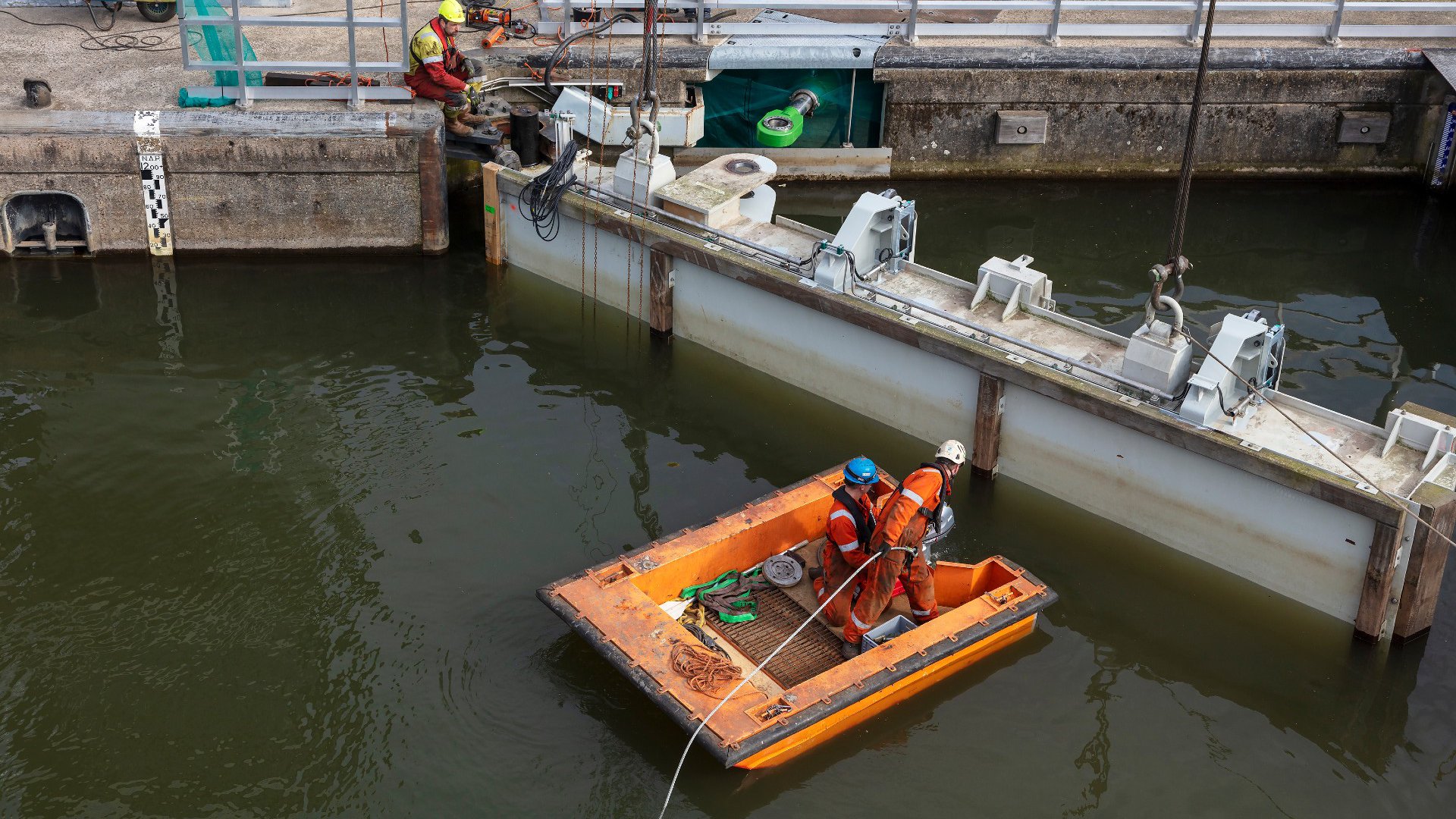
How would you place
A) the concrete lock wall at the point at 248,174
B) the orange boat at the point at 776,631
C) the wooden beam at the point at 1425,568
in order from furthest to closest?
1. the concrete lock wall at the point at 248,174
2. the wooden beam at the point at 1425,568
3. the orange boat at the point at 776,631

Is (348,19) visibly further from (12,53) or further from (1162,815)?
(1162,815)

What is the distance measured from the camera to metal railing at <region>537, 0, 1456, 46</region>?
610 inches

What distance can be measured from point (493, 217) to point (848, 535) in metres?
6.15

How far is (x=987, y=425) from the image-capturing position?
11008mm

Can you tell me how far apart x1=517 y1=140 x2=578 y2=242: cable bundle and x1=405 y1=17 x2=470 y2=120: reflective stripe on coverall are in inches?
54.4

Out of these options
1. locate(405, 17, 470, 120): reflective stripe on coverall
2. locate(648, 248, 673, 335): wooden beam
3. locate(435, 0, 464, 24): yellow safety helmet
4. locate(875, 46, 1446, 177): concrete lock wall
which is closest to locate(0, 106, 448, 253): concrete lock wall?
locate(405, 17, 470, 120): reflective stripe on coverall

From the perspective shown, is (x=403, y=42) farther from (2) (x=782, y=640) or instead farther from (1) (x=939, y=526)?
(1) (x=939, y=526)

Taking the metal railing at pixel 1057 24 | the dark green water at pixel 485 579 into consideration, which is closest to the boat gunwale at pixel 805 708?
the dark green water at pixel 485 579

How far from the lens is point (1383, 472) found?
9391mm

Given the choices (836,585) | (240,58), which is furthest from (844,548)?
(240,58)

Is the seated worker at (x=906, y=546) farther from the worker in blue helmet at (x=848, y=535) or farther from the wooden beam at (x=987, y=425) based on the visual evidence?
the wooden beam at (x=987, y=425)

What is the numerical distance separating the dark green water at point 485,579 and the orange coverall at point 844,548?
0.90m

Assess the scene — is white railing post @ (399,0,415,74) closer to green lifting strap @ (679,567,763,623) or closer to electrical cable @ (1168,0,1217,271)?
green lifting strap @ (679,567,763,623)

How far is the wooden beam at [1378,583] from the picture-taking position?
29.9 ft
